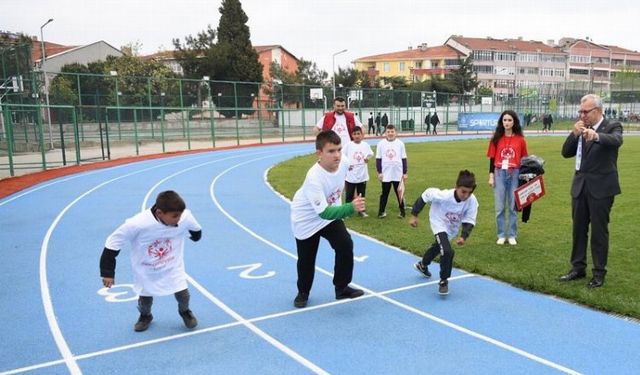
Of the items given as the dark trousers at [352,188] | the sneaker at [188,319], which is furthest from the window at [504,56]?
the sneaker at [188,319]

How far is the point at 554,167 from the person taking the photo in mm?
17656

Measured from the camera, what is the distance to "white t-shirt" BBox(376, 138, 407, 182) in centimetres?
970

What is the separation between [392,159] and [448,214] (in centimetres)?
383

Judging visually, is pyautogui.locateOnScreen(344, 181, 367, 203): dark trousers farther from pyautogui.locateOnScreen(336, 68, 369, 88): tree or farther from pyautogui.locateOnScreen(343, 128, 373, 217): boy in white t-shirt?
pyautogui.locateOnScreen(336, 68, 369, 88): tree

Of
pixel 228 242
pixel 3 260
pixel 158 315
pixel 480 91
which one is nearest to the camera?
pixel 158 315

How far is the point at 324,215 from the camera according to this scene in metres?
4.97

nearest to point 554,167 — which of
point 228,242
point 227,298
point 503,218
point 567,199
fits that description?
point 567,199

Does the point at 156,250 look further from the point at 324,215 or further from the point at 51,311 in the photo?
the point at 51,311

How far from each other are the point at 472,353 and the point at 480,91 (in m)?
89.0

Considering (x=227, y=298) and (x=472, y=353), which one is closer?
(x=472, y=353)

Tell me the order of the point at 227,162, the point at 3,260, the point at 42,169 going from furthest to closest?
the point at 227,162
the point at 42,169
the point at 3,260

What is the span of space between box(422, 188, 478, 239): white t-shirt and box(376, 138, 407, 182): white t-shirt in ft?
12.3

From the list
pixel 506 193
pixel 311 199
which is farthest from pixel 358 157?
pixel 311 199

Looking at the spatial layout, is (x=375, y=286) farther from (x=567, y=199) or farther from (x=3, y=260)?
(x=567, y=199)
